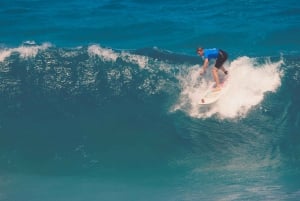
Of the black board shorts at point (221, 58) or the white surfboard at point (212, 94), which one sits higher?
the black board shorts at point (221, 58)

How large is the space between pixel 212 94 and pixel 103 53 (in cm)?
490

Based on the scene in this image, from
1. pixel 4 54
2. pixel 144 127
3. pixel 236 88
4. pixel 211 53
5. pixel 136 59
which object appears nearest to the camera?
pixel 144 127

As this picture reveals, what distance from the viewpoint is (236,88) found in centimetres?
1482

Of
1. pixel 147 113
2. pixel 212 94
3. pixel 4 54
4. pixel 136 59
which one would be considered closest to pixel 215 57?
pixel 212 94

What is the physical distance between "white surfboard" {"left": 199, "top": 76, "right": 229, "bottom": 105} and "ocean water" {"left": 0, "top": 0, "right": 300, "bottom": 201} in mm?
170

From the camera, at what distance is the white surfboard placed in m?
14.3

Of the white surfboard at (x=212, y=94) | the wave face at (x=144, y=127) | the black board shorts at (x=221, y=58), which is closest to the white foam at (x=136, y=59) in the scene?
the wave face at (x=144, y=127)

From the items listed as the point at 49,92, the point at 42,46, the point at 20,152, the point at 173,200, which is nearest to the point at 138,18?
the point at 42,46

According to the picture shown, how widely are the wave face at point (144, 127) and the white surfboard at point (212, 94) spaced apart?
0.59 feet

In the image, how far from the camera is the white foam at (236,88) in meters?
14.2

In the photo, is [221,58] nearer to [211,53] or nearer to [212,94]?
[211,53]

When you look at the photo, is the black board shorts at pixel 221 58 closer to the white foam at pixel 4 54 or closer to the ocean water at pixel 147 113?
the ocean water at pixel 147 113

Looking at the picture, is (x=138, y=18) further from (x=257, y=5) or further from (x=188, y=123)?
(x=188, y=123)

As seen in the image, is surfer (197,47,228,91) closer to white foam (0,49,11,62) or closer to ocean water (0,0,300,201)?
ocean water (0,0,300,201)
